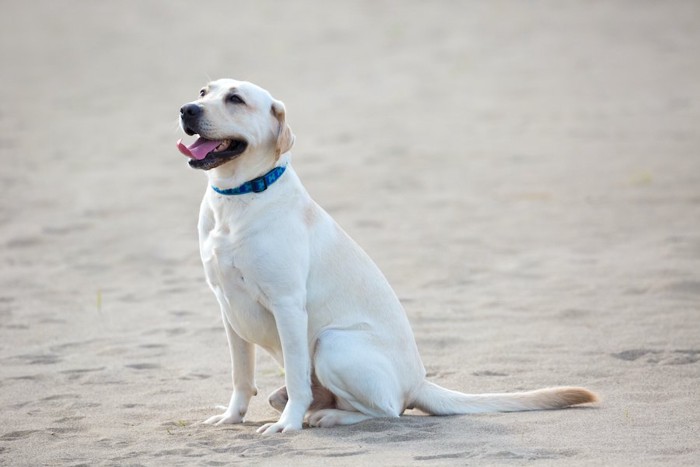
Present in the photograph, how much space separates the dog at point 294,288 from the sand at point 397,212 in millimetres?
185

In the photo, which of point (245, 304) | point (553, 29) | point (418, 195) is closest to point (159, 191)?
point (418, 195)

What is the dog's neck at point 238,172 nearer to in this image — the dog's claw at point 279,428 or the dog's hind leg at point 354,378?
the dog's hind leg at point 354,378

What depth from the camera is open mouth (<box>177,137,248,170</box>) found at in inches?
206

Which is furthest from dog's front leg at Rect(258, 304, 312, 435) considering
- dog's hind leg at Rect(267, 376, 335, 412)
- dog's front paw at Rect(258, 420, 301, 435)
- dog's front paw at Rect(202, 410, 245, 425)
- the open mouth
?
the open mouth

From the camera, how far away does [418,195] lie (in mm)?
11977

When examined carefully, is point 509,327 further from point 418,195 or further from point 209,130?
point 418,195

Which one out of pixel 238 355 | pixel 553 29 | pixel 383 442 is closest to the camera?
pixel 383 442

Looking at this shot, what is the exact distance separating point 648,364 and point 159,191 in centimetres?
706

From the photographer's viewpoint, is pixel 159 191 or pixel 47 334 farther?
pixel 159 191

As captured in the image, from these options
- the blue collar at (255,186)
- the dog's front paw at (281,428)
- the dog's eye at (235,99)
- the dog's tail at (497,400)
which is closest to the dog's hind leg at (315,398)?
the dog's front paw at (281,428)

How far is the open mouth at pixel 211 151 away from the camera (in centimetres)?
524

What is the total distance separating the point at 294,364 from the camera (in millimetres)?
5332

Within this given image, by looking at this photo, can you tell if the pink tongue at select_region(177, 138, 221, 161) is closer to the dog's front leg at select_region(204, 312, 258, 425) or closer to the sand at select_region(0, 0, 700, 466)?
the dog's front leg at select_region(204, 312, 258, 425)

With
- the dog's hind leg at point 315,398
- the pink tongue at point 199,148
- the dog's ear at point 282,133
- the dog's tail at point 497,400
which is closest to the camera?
the pink tongue at point 199,148
